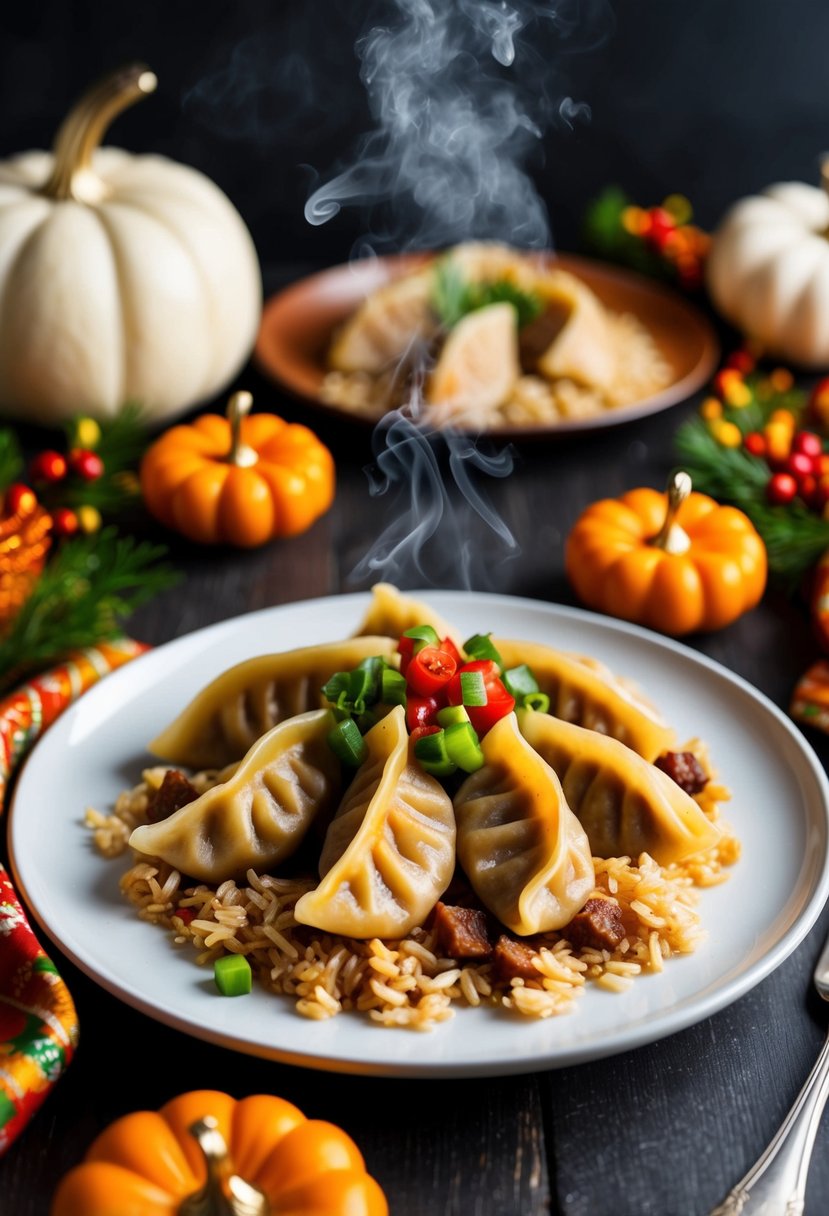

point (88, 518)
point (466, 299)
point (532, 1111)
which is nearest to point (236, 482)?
point (88, 518)

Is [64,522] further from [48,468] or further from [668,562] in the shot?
[668,562]

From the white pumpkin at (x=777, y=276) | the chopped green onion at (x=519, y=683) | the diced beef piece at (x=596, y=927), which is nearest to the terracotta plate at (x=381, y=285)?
the white pumpkin at (x=777, y=276)

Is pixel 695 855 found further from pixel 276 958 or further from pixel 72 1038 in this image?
pixel 72 1038

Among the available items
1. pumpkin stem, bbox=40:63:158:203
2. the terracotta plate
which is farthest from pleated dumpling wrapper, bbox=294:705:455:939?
pumpkin stem, bbox=40:63:158:203

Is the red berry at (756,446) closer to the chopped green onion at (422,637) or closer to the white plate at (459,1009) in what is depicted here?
the white plate at (459,1009)

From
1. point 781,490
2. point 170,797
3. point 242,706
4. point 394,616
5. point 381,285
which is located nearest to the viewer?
point 170,797

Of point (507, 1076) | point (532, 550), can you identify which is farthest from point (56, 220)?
→ point (507, 1076)
